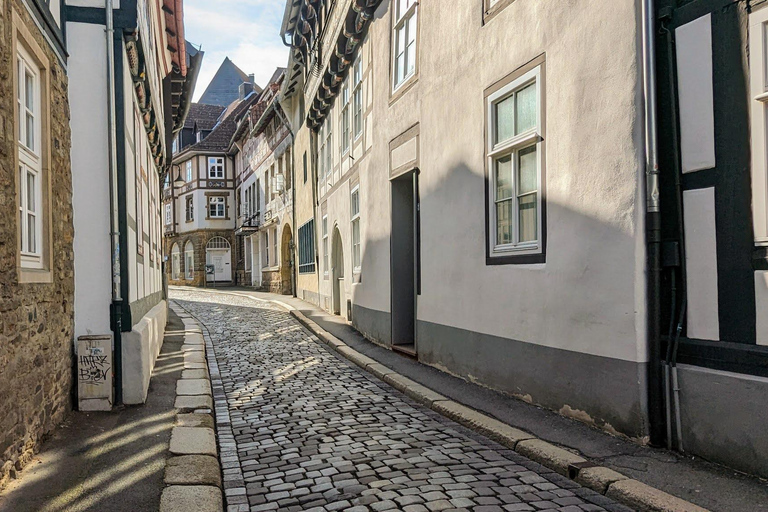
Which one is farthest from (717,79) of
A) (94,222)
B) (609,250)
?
(94,222)

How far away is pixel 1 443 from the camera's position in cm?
418

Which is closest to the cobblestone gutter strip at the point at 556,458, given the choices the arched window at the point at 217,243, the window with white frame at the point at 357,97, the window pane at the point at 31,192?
the window pane at the point at 31,192

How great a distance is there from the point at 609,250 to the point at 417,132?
5016 millimetres

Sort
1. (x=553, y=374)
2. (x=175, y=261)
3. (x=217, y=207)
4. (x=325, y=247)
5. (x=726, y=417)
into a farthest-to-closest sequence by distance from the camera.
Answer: (x=175, y=261) < (x=217, y=207) < (x=325, y=247) < (x=553, y=374) < (x=726, y=417)

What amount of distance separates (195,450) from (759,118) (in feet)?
14.8

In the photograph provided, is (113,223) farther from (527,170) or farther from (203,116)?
(203,116)

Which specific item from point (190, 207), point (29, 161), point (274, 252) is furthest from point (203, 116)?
point (29, 161)

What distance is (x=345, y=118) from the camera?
16.0 metres

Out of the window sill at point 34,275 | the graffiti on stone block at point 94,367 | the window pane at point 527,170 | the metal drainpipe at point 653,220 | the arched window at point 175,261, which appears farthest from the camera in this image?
the arched window at point 175,261

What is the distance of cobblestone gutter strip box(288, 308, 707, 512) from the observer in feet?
13.2

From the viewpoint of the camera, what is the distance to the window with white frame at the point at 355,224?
46.9 feet

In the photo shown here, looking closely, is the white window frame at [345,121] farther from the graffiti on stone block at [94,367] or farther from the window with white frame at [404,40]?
the graffiti on stone block at [94,367]

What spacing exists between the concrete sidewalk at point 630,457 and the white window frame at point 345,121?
28.8ft

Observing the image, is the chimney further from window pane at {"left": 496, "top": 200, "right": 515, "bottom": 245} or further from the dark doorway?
window pane at {"left": 496, "top": 200, "right": 515, "bottom": 245}
